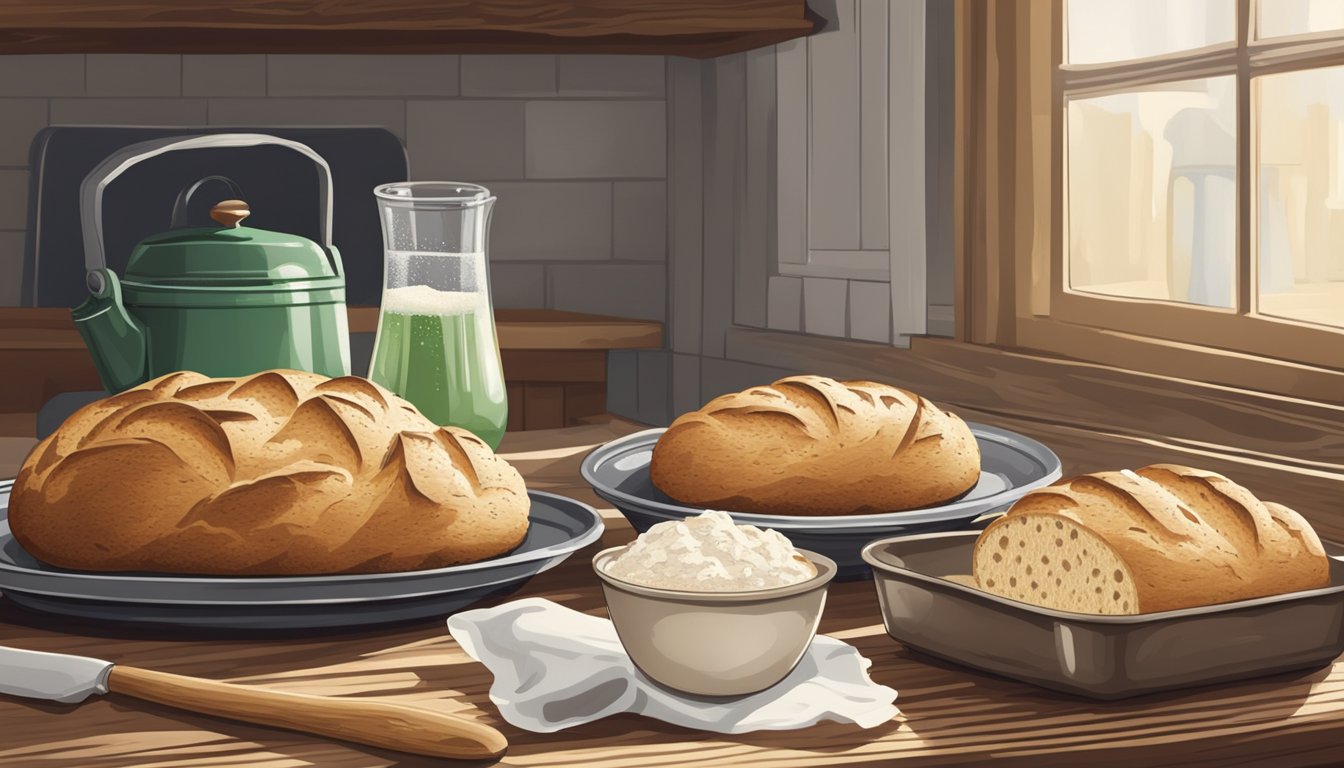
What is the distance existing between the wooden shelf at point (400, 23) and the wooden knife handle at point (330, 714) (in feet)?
6.19

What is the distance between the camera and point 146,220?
2781 mm

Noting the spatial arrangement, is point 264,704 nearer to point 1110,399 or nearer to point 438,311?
point 438,311

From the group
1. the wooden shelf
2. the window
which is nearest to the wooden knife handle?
the window

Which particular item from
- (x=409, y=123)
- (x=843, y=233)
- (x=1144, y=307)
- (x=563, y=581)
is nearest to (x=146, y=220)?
(x=409, y=123)

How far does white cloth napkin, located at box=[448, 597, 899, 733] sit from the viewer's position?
60cm

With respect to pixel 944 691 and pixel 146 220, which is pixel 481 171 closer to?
pixel 146 220

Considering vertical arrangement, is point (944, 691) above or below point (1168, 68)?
below

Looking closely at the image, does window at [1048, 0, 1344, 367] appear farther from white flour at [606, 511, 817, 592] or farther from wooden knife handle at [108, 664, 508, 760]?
wooden knife handle at [108, 664, 508, 760]

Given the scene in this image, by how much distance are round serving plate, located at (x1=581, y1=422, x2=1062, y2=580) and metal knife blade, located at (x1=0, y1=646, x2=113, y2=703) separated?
34 cm

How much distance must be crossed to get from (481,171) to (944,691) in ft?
8.06


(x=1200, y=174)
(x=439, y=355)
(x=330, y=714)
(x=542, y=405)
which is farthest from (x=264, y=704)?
(x=542, y=405)

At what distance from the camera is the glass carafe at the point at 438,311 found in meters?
1.08

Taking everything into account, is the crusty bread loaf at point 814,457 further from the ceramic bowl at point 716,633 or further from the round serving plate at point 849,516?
the ceramic bowl at point 716,633

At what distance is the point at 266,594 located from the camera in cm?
70
